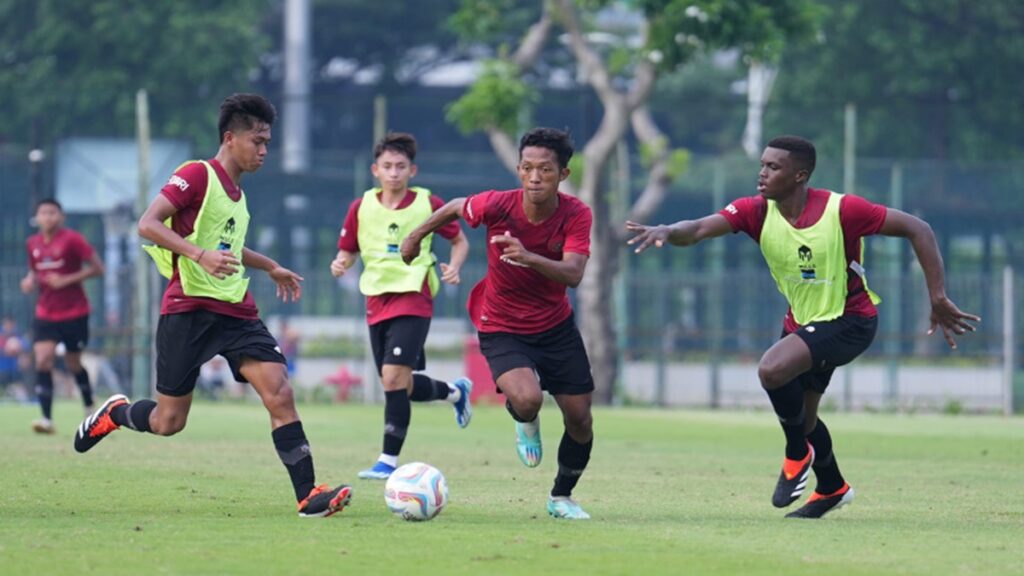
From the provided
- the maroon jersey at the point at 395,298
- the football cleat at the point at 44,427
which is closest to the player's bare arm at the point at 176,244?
the maroon jersey at the point at 395,298

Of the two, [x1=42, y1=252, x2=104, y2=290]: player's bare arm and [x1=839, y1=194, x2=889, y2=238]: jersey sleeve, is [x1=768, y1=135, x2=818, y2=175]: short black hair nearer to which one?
[x1=839, y1=194, x2=889, y2=238]: jersey sleeve

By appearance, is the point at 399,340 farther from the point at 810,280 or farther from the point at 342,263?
the point at 810,280

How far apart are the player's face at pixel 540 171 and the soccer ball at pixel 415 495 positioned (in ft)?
5.17

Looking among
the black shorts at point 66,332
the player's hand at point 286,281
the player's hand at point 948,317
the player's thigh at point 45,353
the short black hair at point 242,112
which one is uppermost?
the short black hair at point 242,112

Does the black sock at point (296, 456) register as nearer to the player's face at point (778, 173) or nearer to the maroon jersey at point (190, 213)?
the maroon jersey at point (190, 213)

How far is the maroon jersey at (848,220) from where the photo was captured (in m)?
10.8

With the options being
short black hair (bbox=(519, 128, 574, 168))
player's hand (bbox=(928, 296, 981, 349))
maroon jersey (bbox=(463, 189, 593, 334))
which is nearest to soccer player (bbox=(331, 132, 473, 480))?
maroon jersey (bbox=(463, 189, 593, 334))

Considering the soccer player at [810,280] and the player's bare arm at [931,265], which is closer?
the player's bare arm at [931,265]

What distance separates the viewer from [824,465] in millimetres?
10930

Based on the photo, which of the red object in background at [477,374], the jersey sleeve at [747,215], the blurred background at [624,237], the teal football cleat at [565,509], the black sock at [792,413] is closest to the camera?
the teal football cleat at [565,509]

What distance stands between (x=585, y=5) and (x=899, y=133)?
17.4m

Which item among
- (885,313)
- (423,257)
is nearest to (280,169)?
(885,313)

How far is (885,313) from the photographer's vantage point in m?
29.7

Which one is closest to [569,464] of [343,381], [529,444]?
[529,444]
